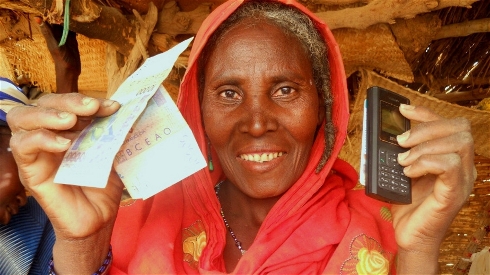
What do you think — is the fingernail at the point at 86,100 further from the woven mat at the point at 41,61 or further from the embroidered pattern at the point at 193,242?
the woven mat at the point at 41,61

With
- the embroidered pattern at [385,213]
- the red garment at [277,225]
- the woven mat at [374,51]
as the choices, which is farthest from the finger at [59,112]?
the woven mat at [374,51]

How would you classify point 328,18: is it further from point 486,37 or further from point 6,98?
point 6,98

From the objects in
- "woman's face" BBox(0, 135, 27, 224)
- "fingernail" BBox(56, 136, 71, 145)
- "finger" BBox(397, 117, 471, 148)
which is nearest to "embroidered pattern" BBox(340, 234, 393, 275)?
"finger" BBox(397, 117, 471, 148)

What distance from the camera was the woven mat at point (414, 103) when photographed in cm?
278

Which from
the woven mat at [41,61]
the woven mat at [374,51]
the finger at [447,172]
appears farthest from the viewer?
the woven mat at [41,61]

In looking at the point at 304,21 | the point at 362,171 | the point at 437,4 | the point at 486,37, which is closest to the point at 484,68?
the point at 486,37

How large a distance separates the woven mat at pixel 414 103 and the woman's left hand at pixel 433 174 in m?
1.43

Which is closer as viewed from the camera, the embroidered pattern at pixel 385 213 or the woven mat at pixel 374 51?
the embroidered pattern at pixel 385 213

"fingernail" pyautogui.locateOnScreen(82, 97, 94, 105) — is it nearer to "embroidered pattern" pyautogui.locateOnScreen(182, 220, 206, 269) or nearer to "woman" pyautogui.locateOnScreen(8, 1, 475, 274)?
"woman" pyautogui.locateOnScreen(8, 1, 475, 274)

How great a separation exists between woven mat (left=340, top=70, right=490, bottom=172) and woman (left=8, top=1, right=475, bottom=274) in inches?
42.0

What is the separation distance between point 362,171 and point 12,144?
84cm

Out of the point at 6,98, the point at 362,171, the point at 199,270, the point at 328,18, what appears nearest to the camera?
the point at 362,171

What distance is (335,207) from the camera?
1.70 meters

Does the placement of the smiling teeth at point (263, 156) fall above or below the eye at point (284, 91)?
below
